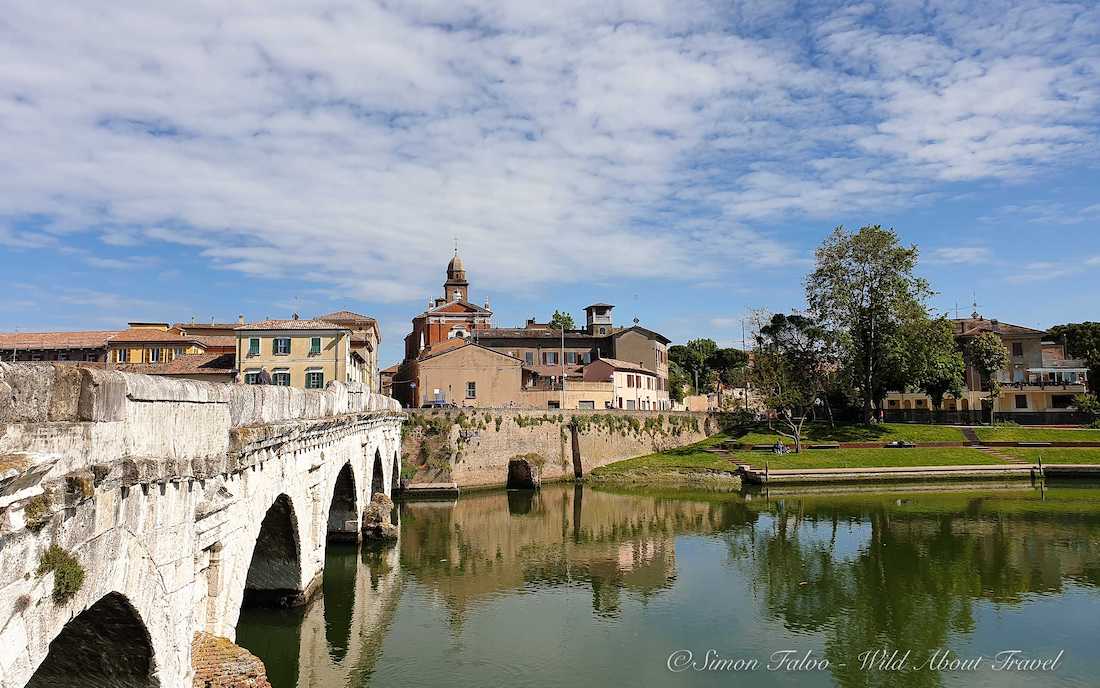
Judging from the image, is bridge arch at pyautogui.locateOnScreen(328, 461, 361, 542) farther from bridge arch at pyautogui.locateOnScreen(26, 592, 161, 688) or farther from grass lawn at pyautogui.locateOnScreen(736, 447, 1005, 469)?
grass lawn at pyautogui.locateOnScreen(736, 447, 1005, 469)

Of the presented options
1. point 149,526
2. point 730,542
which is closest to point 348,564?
point 730,542

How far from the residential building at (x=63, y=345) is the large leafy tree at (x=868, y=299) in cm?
6602

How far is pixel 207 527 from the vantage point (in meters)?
12.9

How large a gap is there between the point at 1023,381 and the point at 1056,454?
2516cm

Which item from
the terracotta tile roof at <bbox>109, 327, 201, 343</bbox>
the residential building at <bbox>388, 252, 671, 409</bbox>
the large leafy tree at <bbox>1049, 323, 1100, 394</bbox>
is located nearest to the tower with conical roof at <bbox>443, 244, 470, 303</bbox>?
the residential building at <bbox>388, 252, 671, 409</bbox>

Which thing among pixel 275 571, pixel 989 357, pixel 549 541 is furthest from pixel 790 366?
pixel 275 571

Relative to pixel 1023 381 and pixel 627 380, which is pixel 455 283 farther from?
pixel 1023 381

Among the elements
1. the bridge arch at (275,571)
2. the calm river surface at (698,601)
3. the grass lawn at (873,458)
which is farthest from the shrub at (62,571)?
the grass lawn at (873,458)

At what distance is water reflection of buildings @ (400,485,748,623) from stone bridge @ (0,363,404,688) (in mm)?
12547

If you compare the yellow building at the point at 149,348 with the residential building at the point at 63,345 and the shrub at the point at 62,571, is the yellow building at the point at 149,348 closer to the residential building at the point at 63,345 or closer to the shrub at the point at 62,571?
the residential building at the point at 63,345

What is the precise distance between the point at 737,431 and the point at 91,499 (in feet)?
221

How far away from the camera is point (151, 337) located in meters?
68.2

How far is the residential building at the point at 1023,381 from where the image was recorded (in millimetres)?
79562

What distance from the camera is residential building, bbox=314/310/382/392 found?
213ft
